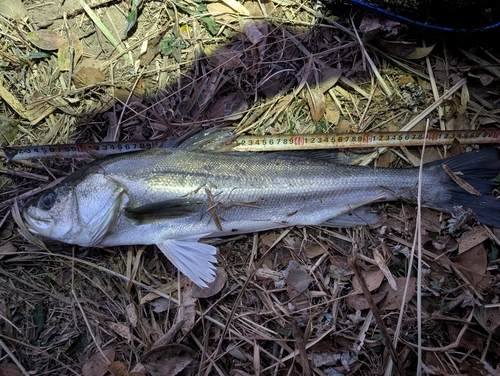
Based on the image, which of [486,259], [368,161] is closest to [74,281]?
[368,161]

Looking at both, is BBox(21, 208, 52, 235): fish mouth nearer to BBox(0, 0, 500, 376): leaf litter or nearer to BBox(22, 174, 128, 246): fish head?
BBox(22, 174, 128, 246): fish head

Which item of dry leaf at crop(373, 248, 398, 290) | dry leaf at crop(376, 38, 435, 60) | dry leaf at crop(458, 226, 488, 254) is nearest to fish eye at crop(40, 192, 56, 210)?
dry leaf at crop(373, 248, 398, 290)

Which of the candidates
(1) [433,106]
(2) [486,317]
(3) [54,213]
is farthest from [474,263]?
(3) [54,213]

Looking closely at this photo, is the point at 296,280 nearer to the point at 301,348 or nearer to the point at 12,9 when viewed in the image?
the point at 301,348

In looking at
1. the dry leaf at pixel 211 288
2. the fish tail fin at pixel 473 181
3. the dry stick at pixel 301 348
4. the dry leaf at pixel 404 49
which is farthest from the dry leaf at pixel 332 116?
the dry stick at pixel 301 348

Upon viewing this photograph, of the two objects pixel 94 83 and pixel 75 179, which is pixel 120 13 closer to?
pixel 94 83
